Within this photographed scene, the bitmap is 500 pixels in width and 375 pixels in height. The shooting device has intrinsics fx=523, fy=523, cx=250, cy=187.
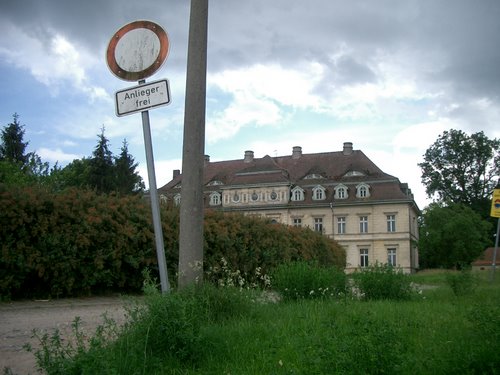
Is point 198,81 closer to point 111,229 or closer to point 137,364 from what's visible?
point 137,364

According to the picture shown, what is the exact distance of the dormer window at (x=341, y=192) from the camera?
221 ft

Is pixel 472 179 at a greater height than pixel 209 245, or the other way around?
pixel 472 179

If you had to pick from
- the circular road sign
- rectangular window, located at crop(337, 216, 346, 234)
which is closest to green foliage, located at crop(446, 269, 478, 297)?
the circular road sign

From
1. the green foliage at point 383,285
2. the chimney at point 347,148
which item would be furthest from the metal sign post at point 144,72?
the chimney at point 347,148

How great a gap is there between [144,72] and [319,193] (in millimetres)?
64542

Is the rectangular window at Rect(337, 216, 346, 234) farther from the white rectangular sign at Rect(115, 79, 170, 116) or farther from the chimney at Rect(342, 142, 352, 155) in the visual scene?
the white rectangular sign at Rect(115, 79, 170, 116)

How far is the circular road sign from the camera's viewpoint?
16.7ft

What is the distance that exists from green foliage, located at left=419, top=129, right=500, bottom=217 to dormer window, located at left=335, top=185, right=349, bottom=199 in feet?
42.7

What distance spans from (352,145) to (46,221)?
2540 inches

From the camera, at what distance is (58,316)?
829 cm

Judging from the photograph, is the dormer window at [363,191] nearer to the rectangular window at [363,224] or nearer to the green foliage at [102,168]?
the rectangular window at [363,224]

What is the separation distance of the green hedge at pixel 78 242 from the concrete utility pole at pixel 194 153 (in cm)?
608

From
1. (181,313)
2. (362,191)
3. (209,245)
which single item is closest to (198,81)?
(181,313)

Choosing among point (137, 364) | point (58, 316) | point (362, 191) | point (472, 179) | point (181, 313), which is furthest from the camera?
point (472, 179)
